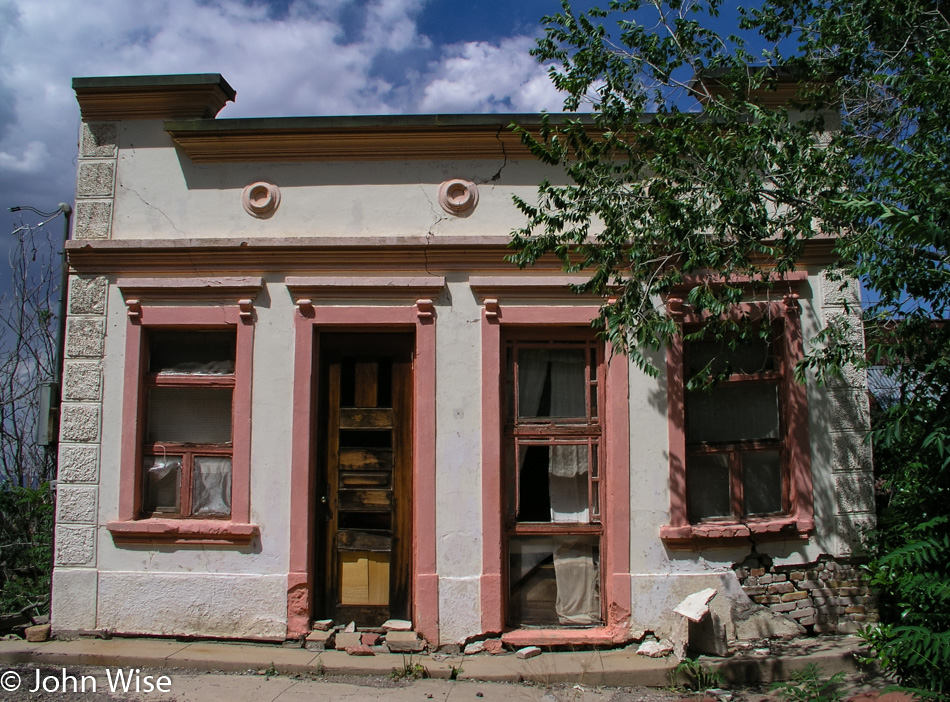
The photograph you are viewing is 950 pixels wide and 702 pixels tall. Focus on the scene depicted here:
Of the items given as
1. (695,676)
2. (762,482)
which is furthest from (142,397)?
(762,482)

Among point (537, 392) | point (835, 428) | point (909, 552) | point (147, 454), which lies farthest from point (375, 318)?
point (909, 552)

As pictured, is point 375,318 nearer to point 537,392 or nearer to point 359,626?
point 537,392

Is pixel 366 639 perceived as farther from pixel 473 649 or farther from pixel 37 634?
pixel 37 634

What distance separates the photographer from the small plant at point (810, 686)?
4574 millimetres

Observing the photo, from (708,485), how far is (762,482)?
18.0 inches

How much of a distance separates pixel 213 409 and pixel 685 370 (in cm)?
397

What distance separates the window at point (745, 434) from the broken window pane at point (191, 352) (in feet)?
12.2

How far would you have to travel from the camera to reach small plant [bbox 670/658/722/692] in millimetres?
5029

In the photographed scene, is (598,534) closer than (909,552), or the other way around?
(909,552)

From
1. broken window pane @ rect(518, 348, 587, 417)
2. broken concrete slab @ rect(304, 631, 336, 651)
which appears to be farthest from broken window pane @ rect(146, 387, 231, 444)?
broken window pane @ rect(518, 348, 587, 417)

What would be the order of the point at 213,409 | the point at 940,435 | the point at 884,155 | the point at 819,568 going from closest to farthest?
the point at 940,435 → the point at 884,155 → the point at 819,568 → the point at 213,409

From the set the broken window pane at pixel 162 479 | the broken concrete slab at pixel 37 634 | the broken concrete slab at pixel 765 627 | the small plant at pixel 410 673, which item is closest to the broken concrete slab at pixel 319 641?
the small plant at pixel 410 673

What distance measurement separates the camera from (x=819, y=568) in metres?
5.68

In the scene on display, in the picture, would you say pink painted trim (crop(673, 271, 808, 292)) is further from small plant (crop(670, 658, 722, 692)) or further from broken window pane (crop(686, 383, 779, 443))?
small plant (crop(670, 658, 722, 692))
